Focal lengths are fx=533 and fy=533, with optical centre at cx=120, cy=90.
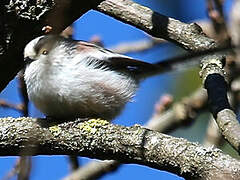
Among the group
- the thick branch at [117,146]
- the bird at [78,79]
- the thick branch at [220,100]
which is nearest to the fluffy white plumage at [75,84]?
the bird at [78,79]

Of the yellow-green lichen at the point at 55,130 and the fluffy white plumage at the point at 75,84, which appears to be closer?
the yellow-green lichen at the point at 55,130

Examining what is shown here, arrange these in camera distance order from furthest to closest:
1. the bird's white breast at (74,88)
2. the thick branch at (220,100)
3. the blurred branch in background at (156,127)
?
the bird's white breast at (74,88), the thick branch at (220,100), the blurred branch in background at (156,127)

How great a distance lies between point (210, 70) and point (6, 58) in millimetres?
1026

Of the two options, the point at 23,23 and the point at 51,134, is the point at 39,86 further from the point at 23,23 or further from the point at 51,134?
the point at 23,23

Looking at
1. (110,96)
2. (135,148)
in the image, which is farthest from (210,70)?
(135,148)

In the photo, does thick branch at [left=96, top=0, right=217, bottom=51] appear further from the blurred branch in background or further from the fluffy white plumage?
the fluffy white plumage

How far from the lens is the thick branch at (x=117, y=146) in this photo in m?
1.80

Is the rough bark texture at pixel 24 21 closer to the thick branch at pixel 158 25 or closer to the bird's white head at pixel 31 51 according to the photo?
the bird's white head at pixel 31 51

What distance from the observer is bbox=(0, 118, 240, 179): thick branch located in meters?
1.80

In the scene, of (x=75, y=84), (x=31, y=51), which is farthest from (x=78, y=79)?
(x=31, y=51)

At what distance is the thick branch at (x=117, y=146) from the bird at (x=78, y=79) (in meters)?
0.40

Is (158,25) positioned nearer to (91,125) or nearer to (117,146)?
(91,125)

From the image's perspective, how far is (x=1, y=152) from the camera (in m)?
2.02

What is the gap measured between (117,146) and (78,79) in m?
0.79
